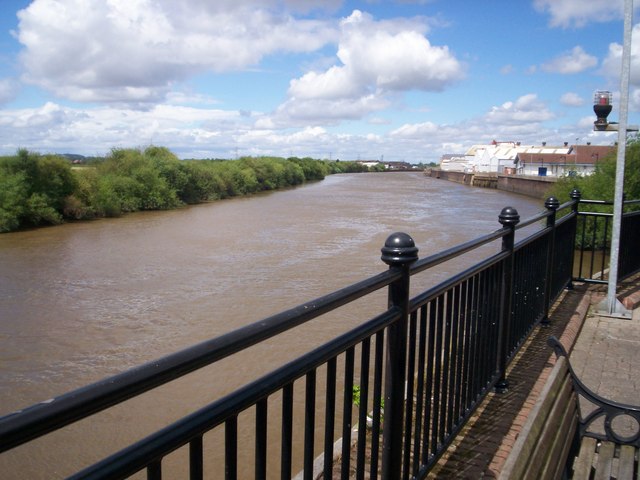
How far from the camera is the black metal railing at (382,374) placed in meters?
1.03

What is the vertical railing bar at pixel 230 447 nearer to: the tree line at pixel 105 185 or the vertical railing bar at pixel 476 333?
the vertical railing bar at pixel 476 333

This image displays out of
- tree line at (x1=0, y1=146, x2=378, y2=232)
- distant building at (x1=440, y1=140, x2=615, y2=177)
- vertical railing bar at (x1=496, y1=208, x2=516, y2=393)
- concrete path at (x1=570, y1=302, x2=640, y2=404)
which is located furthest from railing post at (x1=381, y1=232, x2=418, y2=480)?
distant building at (x1=440, y1=140, x2=615, y2=177)

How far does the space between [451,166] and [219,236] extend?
115763 millimetres

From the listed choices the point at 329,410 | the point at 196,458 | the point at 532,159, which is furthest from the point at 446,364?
the point at 532,159

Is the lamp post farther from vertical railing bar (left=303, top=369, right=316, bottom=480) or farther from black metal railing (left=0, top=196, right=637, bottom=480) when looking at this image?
vertical railing bar (left=303, top=369, right=316, bottom=480)

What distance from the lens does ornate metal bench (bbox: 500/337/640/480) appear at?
1.90 m

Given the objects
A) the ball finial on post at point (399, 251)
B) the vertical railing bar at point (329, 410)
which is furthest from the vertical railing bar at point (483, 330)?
the vertical railing bar at point (329, 410)

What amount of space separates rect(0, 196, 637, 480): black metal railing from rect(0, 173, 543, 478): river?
441 centimetres

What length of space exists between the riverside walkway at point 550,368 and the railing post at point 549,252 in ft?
0.60

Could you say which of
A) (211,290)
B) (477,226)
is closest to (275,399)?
(211,290)

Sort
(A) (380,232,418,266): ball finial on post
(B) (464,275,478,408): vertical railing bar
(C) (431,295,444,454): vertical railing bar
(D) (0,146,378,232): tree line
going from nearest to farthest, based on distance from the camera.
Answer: (A) (380,232,418,266): ball finial on post → (C) (431,295,444,454): vertical railing bar → (B) (464,275,478,408): vertical railing bar → (D) (0,146,378,232): tree line

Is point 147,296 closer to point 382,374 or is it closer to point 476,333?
point 476,333

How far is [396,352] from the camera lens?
7.22 ft

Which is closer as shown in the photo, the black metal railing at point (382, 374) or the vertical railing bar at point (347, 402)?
the black metal railing at point (382, 374)
